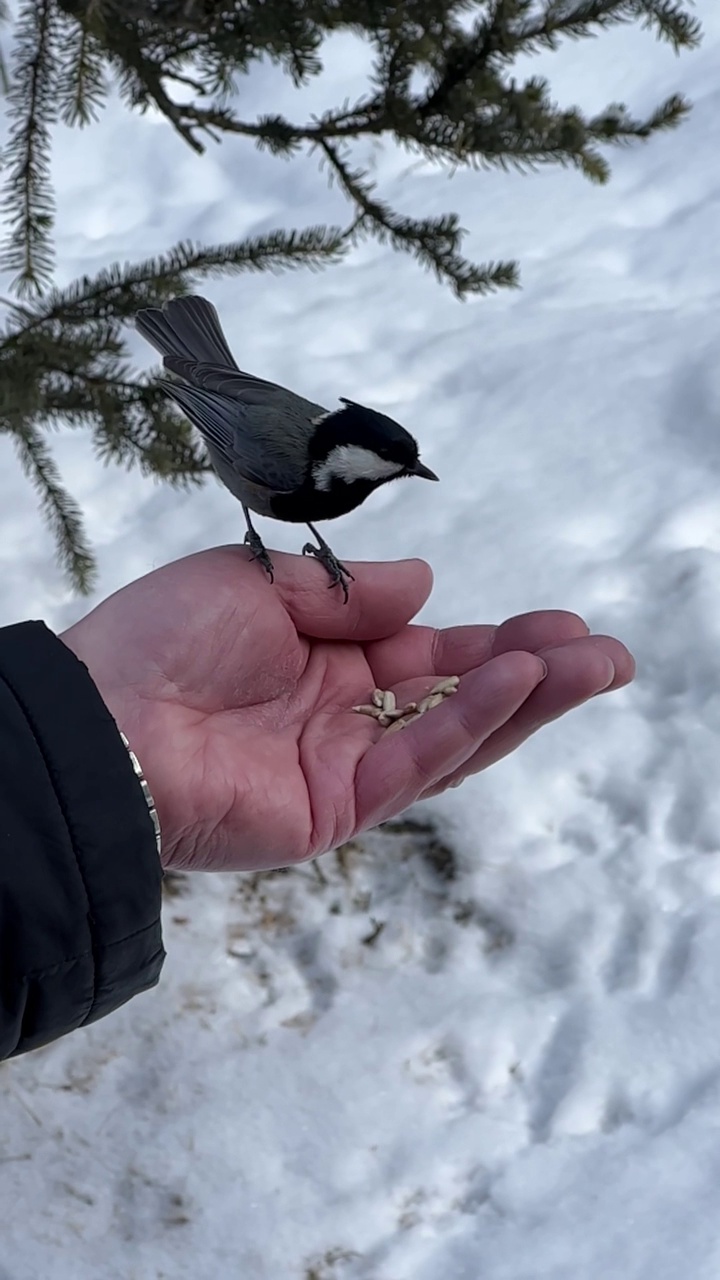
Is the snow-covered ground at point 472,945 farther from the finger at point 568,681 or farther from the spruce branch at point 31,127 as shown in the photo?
the spruce branch at point 31,127

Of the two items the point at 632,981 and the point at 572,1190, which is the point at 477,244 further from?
the point at 572,1190

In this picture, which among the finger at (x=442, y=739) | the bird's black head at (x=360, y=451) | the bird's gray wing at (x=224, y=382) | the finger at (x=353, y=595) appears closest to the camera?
the finger at (x=442, y=739)

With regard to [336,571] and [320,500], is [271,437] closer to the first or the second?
[320,500]

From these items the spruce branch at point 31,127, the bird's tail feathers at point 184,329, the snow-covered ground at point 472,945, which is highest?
the spruce branch at point 31,127

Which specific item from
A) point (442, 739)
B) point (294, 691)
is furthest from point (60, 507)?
point (442, 739)

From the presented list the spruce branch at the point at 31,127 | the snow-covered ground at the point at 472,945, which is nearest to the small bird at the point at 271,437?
the spruce branch at the point at 31,127

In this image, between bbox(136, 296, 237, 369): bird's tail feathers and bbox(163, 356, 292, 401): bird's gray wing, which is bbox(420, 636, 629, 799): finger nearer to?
bbox(163, 356, 292, 401): bird's gray wing

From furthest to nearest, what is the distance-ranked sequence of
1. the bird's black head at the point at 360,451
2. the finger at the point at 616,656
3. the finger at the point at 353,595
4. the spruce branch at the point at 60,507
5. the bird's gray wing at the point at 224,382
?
the spruce branch at the point at 60,507, the bird's gray wing at the point at 224,382, the finger at the point at 353,595, the bird's black head at the point at 360,451, the finger at the point at 616,656
